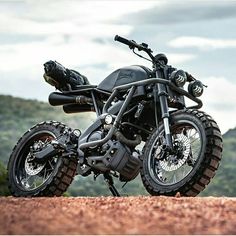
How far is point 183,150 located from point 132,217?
11.3 ft

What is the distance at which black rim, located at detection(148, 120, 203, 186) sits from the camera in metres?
9.72

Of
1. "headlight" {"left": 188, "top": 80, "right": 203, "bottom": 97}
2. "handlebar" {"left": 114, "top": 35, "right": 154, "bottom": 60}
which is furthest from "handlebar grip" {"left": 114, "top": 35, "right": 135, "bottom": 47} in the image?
"headlight" {"left": 188, "top": 80, "right": 203, "bottom": 97}

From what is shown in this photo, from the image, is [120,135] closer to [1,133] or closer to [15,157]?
[15,157]

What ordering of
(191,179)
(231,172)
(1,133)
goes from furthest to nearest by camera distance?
(1,133), (231,172), (191,179)

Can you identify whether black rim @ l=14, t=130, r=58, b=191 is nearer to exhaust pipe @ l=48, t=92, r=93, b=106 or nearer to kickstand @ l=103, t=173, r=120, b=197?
exhaust pipe @ l=48, t=92, r=93, b=106

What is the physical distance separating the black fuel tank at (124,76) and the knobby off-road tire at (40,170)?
1090 millimetres

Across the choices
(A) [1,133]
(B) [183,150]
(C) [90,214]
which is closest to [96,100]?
(B) [183,150]

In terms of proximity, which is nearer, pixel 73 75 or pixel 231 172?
pixel 73 75

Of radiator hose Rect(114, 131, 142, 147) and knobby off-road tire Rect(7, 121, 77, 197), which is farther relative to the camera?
knobby off-road tire Rect(7, 121, 77, 197)

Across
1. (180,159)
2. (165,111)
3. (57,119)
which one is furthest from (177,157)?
(57,119)

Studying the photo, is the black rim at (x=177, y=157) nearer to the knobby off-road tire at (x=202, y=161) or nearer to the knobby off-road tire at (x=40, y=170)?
the knobby off-road tire at (x=202, y=161)

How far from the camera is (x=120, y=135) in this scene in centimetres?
1059

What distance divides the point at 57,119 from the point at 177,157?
9783 cm

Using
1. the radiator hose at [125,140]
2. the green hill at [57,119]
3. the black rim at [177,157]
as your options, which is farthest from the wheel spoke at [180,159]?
the green hill at [57,119]
